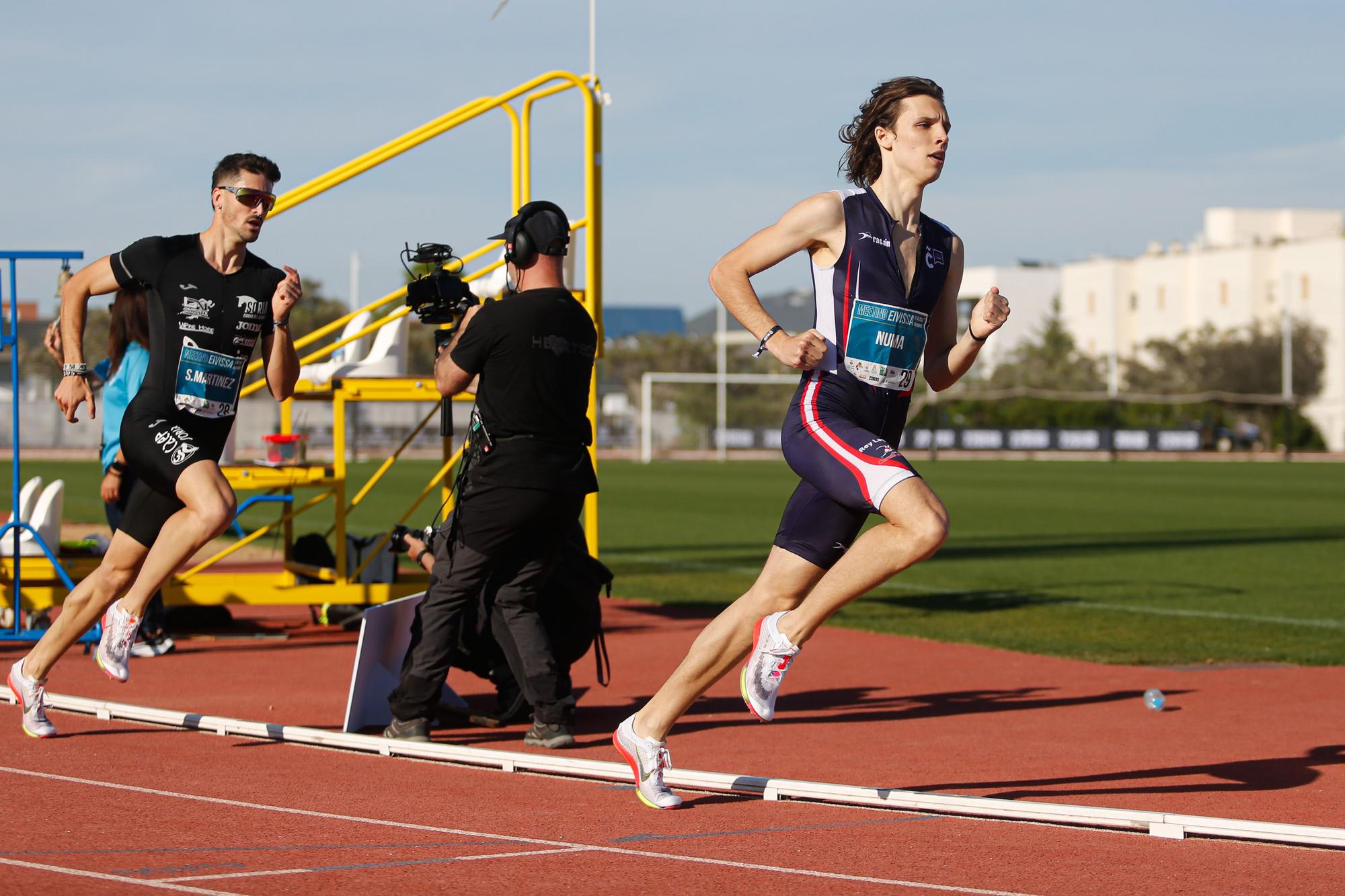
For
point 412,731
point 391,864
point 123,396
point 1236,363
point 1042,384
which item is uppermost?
point 1236,363

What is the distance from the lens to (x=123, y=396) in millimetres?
A: 9523

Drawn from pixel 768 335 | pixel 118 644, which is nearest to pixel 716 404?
pixel 118 644

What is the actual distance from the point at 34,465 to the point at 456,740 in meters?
46.6

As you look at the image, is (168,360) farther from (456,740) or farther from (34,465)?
(34,465)

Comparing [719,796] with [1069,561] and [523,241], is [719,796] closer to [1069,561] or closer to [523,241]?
[523,241]

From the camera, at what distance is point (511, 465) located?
6.42 meters

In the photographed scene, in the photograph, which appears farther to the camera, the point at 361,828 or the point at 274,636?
the point at 274,636

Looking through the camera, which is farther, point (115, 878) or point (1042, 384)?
point (1042, 384)

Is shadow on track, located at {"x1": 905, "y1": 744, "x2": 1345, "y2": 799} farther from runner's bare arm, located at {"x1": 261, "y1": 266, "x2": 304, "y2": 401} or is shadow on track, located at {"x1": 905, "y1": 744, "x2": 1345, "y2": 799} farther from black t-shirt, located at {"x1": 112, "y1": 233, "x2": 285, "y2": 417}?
black t-shirt, located at {"x1": 112, "y1": 233, "x2": 285, "y2": 417}

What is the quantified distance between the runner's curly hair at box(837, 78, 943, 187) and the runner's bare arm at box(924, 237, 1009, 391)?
393 mm

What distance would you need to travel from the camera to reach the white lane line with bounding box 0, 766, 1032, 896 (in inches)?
166

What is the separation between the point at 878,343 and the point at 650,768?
1.58 metres

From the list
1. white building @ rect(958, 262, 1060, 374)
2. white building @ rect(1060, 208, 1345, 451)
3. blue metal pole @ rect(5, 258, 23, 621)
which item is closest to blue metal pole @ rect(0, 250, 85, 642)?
blue metal pole @ rect(5, 258, 23, 621)

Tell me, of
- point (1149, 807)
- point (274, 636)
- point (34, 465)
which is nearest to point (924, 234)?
point (1149, 807)
